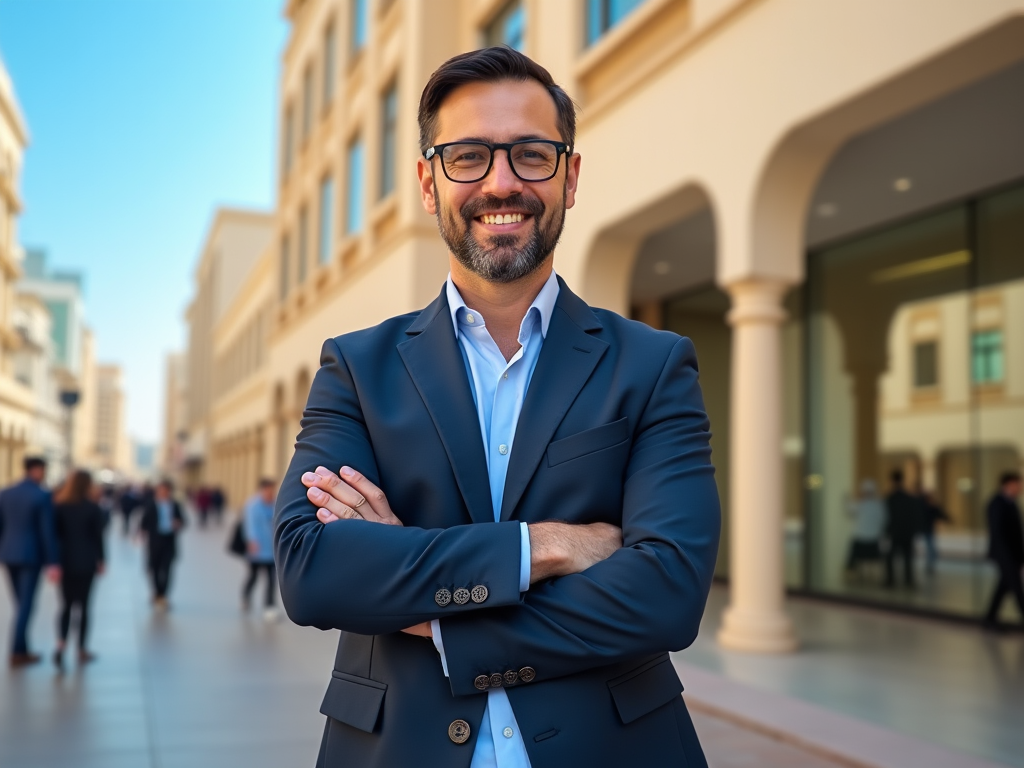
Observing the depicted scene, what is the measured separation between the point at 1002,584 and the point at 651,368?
394 inches

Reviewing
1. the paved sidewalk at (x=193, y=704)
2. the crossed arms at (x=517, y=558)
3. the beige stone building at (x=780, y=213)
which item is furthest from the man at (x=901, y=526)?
the crossed arms at (x=517, y=558)

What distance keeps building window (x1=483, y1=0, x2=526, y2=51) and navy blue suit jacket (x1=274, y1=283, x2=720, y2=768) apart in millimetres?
11568

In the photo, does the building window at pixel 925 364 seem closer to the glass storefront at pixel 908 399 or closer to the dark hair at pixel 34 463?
the glass storefront at pixel 908 399

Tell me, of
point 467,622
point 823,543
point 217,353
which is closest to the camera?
point 467,622

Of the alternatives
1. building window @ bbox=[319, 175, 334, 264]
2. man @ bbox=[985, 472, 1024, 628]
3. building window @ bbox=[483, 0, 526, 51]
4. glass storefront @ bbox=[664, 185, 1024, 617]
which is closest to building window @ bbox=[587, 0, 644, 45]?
building window @ bbox=[483, 0, 526, 51]

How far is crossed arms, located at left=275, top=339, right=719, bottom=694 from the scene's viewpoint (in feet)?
5.46

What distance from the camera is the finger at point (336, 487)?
184 centimetres

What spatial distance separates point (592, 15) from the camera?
11375 mm

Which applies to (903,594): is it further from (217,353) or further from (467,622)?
(217,353)

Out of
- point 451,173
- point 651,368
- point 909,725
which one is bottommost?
point 909,725

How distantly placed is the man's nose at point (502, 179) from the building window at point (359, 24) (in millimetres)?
17939

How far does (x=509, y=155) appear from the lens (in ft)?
6.07

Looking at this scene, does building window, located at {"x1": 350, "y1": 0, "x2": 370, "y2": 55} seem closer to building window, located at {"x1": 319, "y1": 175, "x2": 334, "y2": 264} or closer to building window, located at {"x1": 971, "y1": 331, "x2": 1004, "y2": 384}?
building window, located at {"x1": 319, "y1": 175, "x2": 334, "y2": 264}

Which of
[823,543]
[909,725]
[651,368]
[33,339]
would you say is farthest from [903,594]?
[33,339]
